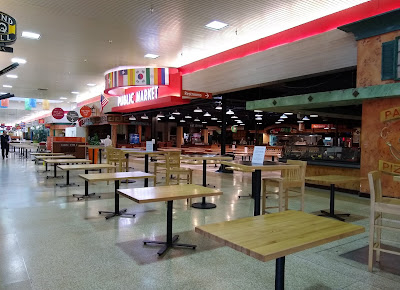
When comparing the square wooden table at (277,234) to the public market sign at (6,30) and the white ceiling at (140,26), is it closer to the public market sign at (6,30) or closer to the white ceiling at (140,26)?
the public market sign at (6,30)

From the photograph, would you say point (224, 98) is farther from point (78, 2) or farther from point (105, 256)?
point (105, 256)

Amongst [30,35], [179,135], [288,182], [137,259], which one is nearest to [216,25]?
[288,182]

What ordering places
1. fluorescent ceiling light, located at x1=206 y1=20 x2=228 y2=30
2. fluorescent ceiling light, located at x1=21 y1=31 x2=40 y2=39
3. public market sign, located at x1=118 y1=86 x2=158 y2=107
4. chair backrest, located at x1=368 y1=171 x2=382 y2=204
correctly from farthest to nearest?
public market sign, located at x1=118 y1=86 x2=158 y2=107 → fluorescent ceiling light, located at x1=21 y1=31 x2=40 y2=39 → fluorescent ceiling light, located at x1=206 y1=20 x2=228 y2=30 → chair backrest, located at x1=368 y1=171 x2=382 y2=204

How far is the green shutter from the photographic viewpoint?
632 cm

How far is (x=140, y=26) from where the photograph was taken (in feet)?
27.8

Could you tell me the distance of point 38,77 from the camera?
1594cm

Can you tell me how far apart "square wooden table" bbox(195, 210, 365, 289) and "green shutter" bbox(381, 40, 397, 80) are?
17.1ft

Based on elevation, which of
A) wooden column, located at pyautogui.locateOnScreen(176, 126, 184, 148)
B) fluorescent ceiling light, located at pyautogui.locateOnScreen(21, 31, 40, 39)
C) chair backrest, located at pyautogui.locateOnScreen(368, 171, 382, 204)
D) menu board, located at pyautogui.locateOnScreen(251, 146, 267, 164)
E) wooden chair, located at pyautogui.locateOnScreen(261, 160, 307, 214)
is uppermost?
fluorescent ceiling light, located at pyautogui.locateOnScreen(21, 31, 40, 39)

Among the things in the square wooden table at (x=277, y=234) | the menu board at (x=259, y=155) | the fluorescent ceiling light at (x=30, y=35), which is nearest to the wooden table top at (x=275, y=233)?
the square wooden table at (x=277, y=234)

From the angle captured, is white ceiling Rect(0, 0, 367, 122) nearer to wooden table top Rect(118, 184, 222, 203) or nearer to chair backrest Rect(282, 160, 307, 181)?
chair backrest Rect(282, 160, 307, 181)

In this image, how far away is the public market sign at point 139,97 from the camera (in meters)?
14.2

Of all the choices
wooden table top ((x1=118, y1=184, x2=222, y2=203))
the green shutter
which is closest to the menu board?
wooden table top ((x1=118, y1=184, x2=222, y2=203))

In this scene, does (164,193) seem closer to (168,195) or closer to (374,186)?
(168,195)

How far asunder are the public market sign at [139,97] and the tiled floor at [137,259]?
9398 millimetres
